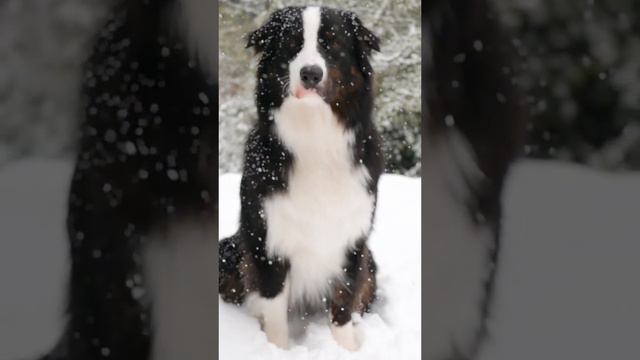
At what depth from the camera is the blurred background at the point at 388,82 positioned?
353cm

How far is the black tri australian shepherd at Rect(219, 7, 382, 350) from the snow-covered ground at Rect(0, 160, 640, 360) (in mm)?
881

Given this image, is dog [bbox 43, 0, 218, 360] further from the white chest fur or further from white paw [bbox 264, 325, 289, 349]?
white paw [bbox 264, 325, 289, 349]

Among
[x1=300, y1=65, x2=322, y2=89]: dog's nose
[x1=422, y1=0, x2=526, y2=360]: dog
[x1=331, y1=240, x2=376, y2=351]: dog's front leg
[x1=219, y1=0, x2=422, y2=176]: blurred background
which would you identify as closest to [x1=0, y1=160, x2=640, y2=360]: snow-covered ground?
[x1=422, y1=0, x2=526, y2=360]: dog

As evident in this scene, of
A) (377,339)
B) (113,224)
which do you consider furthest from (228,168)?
(113,224)

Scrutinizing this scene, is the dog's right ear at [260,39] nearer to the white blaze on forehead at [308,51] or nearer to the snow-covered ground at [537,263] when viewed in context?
the white blaze on forehead at [308,51]

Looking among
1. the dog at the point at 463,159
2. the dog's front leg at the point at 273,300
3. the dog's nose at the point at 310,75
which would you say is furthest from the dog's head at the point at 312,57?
the dog at the point at 463,159

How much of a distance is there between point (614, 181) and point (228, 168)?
2687mm

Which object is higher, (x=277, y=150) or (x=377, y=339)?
(x=277, y=150)

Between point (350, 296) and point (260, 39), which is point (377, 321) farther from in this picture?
point (260, 39)

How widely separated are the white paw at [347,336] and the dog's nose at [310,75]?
69 centimetres

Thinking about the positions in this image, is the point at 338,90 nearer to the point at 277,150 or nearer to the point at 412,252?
the point at 277,150

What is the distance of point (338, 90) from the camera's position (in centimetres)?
174

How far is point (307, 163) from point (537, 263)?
3.00 ft

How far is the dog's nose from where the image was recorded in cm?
165
